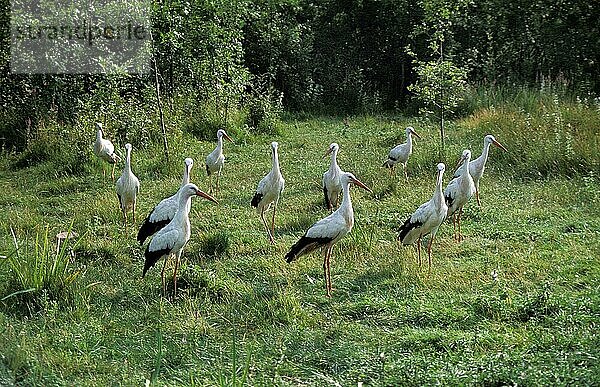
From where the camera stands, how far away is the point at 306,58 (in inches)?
744

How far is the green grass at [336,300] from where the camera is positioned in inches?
187

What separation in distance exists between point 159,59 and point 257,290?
9.66m

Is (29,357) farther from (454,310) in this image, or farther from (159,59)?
(159,59)

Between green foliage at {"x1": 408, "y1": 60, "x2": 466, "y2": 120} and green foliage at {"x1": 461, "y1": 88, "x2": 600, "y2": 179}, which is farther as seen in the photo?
green foliage at {"x1": 408, "y1": 60, "x2": 466, "y2": 120}

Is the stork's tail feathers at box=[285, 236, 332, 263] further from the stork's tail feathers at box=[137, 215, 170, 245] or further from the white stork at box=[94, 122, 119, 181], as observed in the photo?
the white stork at box=[94, 122, 119, 181]

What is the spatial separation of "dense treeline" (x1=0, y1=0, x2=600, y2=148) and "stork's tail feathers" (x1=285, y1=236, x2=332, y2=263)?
5.07 m

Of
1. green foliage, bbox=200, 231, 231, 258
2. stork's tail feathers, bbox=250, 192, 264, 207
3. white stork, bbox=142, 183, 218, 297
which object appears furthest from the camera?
stork's tail feathers, bbox=250, 192, 264, 207

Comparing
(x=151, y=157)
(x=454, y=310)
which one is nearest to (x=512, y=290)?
(x=454, y=310)

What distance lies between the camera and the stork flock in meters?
6.47

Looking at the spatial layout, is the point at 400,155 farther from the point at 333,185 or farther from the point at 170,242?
the point at 170,242

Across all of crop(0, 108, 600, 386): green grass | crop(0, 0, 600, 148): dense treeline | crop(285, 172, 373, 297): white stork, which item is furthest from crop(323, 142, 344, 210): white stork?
crop(0, 0, 600, 148): dense treeline

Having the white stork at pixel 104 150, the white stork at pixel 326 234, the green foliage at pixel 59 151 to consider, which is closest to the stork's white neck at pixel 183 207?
A: the white stork at pixel 326 234

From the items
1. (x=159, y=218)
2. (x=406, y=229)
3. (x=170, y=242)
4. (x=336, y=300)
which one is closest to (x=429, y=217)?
(x=406, y=229)

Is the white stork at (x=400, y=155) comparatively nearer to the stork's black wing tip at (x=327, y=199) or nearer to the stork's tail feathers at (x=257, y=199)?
the stork's black wing tip at (x=327, y=199)
